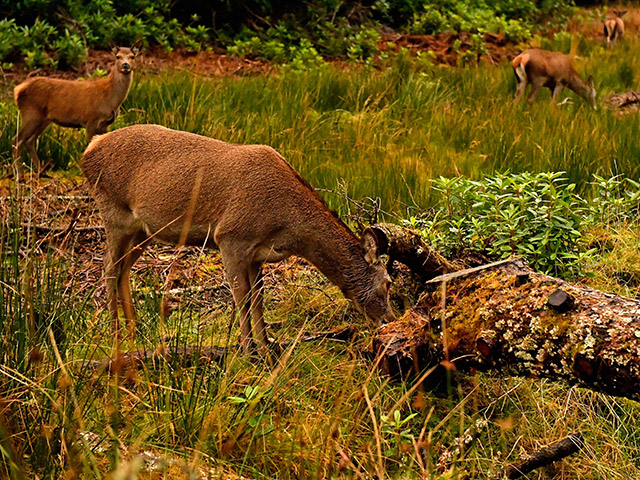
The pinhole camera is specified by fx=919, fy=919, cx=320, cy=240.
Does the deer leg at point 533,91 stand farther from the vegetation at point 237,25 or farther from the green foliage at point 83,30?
the green foliage at point 83,30

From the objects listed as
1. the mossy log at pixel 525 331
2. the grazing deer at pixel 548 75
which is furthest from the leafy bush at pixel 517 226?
the grazing deer at pixel 548 75

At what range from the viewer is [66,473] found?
9.62 feet

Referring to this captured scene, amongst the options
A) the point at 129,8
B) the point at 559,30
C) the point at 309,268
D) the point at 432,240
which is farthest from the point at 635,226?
the point at 559,30

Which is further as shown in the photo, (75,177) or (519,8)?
(519,8)

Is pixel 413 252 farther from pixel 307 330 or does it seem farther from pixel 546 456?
pixel 546 456

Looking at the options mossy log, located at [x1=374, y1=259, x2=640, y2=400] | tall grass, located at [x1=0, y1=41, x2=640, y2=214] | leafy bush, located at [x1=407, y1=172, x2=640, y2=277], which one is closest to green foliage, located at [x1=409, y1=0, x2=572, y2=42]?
tall grass, located at [x1=0, y1=41, x2=640, y2=214]

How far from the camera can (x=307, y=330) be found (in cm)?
538

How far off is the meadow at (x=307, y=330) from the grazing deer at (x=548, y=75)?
8.7 inches

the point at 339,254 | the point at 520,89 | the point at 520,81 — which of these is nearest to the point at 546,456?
the point at 339,254

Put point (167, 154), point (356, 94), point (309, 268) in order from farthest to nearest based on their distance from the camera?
point (356, 94), point (309, 268), point (167, 154)

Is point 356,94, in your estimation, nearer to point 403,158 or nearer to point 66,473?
point 403,158

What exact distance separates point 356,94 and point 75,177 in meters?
3.31

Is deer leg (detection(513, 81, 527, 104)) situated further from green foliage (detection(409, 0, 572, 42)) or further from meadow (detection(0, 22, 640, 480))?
green foliage (detection(409, 0, 572, 42))

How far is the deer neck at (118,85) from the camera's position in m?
8.53
